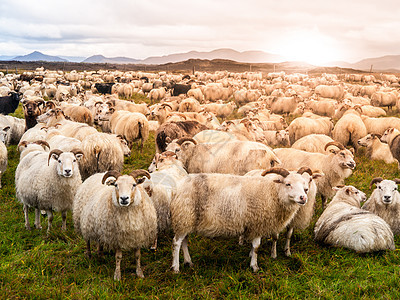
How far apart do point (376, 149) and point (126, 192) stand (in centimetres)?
973

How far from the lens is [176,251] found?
4.75m

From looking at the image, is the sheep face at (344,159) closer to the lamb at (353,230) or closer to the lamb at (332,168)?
the lamb at (332,168)

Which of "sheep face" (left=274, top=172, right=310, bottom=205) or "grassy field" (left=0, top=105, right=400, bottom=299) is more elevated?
"sheep face" (left=274, top=172, right=310, bottom=205)

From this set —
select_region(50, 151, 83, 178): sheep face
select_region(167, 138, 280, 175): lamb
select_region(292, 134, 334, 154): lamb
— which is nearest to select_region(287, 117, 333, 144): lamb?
select_region(292, 134, 334, 154): lamb

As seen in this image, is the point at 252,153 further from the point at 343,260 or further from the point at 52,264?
the point at 52,264

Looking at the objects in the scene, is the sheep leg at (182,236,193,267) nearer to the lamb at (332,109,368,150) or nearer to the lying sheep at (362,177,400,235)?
the lying sheep at (362,177,400,235)

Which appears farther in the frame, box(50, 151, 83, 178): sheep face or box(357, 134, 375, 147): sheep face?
box(357, 134, 375, 147): sheep face

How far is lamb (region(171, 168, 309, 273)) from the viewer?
477 centimetres

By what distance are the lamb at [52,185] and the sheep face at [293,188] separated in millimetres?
3854

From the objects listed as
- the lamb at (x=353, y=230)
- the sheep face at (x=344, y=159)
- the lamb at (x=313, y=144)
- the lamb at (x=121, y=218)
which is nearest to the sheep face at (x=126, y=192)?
the lamb at (x=121, y=218)

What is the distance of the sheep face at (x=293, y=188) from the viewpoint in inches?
180

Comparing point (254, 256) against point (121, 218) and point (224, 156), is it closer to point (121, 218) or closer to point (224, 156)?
point (121, 218)

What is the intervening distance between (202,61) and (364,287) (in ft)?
270

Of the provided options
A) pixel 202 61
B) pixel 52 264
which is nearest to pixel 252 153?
pixel 52 264
